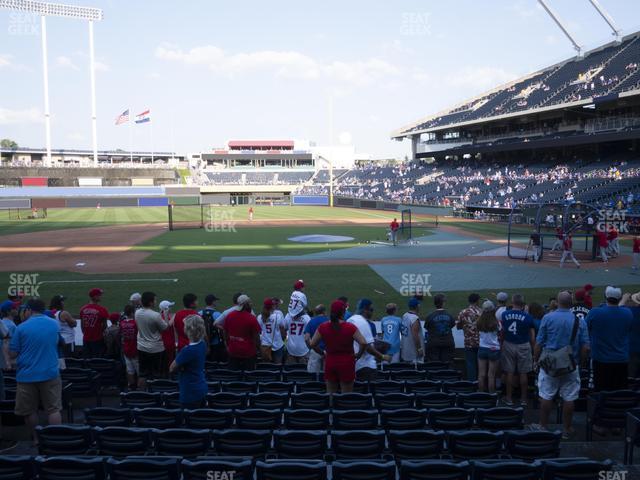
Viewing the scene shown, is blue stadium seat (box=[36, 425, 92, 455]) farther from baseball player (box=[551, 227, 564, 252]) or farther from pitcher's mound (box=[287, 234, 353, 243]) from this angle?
pitcher's mound (box=[287, 234, 353, 243])

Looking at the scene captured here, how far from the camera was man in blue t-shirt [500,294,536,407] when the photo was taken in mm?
8914

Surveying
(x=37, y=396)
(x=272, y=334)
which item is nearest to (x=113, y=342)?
(x=272, y=334)

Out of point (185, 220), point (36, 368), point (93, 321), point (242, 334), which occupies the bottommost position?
point (93, 321)

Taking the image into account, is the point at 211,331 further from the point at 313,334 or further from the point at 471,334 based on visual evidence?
the point at 471,334

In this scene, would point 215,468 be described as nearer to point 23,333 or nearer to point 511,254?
point 23,333

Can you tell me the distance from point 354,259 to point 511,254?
882 cm

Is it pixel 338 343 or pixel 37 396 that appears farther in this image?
pixel 338 343

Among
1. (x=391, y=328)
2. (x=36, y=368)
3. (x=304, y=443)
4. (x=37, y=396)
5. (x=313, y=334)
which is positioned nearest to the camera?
(x=304, y=443)

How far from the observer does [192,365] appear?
269 inches

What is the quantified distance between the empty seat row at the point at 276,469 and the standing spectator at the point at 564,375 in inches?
105

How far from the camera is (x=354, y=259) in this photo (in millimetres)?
28984

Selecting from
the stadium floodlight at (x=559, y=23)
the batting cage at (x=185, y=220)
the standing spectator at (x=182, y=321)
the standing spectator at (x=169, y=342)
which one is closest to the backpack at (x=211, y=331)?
the standing spectator at (x=169, y=342)

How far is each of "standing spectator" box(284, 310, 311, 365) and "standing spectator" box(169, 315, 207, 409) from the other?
13.3 ft

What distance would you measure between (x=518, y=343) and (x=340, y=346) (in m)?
3.28
